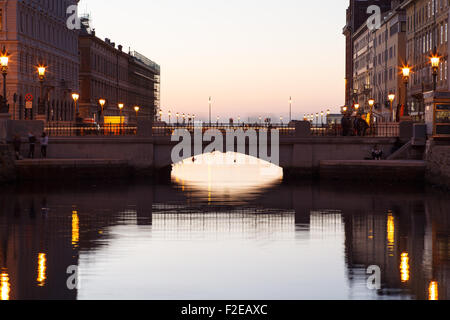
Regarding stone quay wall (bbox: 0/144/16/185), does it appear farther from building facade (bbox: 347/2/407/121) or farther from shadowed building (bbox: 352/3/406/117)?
shadowed building (bbox: 352/3/406/117)

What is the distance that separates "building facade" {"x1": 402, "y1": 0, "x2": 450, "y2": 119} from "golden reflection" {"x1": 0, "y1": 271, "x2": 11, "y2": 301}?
63.2m

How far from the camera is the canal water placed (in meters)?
20.4

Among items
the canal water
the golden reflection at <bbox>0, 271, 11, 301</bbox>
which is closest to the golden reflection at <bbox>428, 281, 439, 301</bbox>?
the canal water

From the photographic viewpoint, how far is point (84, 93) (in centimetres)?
12388

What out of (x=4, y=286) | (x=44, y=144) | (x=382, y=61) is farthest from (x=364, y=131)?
(x=382, y=61)

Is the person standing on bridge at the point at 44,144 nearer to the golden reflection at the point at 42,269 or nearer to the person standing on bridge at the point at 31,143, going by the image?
the person standing on bridge at the point at 31,143

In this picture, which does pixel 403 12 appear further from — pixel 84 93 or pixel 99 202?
pixel 99 202

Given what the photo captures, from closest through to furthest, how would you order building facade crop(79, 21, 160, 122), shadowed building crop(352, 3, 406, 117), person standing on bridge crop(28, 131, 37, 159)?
person standing on bridge crop(28, 131, 37, 159) < shadowed building crop(352, 3, 406, 117) < building facade crop(79, 21, 160, 122)

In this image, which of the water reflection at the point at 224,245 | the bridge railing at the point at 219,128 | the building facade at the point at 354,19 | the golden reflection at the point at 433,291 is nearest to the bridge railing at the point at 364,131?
the bridge railing at the point at 219,128

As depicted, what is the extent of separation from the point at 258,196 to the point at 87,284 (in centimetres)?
2538

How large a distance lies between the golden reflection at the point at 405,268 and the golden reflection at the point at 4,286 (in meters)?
8.79
